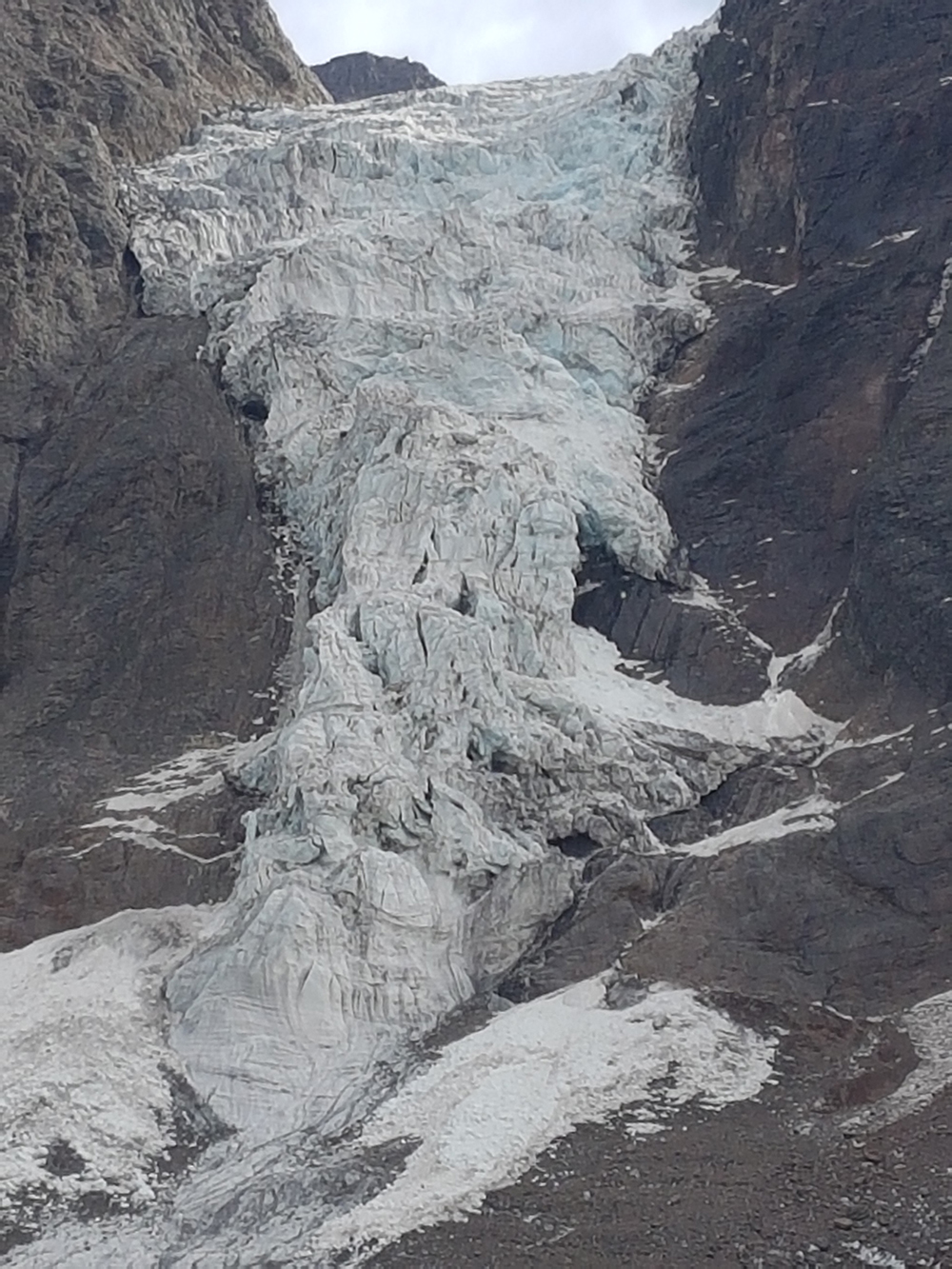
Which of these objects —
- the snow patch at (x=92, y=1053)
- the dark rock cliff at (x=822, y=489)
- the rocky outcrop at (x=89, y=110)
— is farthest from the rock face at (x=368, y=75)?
the snow patch at (x=92, y=1053)

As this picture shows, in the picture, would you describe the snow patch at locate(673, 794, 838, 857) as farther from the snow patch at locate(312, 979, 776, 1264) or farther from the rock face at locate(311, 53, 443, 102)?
the rock face at locate(311, 53, 443, 102)

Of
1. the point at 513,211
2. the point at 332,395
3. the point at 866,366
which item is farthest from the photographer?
the point at 513,211

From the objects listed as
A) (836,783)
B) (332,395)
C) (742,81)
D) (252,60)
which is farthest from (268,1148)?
(252,60)

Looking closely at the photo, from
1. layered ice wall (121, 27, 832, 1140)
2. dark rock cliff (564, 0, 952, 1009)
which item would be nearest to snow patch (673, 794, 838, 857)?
dark rock cliff (564, 0, 952, 1009)

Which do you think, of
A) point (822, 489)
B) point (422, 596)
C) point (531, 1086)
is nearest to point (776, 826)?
point (531, 1086)

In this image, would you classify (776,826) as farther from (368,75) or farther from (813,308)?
(368,75)

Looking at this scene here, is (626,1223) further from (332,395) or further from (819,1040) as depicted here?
(332,395)
